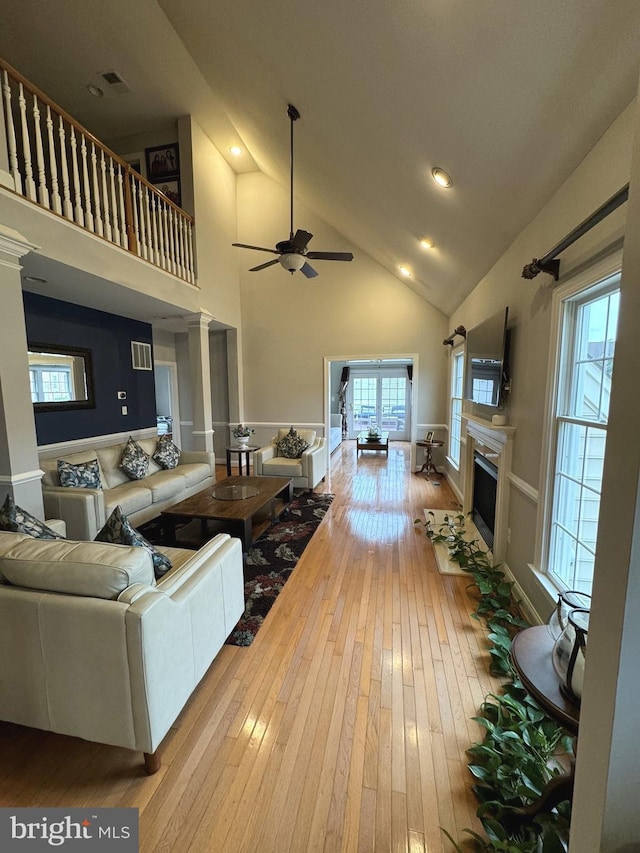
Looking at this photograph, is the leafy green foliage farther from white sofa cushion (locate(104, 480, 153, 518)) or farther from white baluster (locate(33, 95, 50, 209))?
white baluster (locate(33, 95, 50, 209))

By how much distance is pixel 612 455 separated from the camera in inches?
27.8

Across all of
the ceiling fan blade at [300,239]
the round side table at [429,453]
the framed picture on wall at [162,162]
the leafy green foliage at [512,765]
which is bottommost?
the leafy green foliage at [512,765]

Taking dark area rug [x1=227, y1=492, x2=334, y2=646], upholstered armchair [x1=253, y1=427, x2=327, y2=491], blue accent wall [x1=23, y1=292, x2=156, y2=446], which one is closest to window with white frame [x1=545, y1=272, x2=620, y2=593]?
dark area rug [x1=227, y1=492, x2=334, y2=646]

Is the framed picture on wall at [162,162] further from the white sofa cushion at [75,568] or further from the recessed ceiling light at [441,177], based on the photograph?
the white sofa cushion at [75,568]

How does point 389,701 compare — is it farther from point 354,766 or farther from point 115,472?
point 115,472

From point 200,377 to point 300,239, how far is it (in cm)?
272

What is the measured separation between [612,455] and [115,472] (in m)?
4.55

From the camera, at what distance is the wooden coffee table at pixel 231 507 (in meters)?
3.16

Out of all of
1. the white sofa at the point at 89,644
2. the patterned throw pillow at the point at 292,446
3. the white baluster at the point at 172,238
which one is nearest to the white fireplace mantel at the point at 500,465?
the white sofa at the point at 89,644

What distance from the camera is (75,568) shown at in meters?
1.35

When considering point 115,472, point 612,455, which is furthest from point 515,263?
point 115,472

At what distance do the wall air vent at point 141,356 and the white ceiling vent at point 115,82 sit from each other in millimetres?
2931

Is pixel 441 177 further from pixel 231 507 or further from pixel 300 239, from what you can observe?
pixel 231 507

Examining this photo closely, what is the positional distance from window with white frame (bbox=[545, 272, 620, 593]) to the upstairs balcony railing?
3.86 metres
